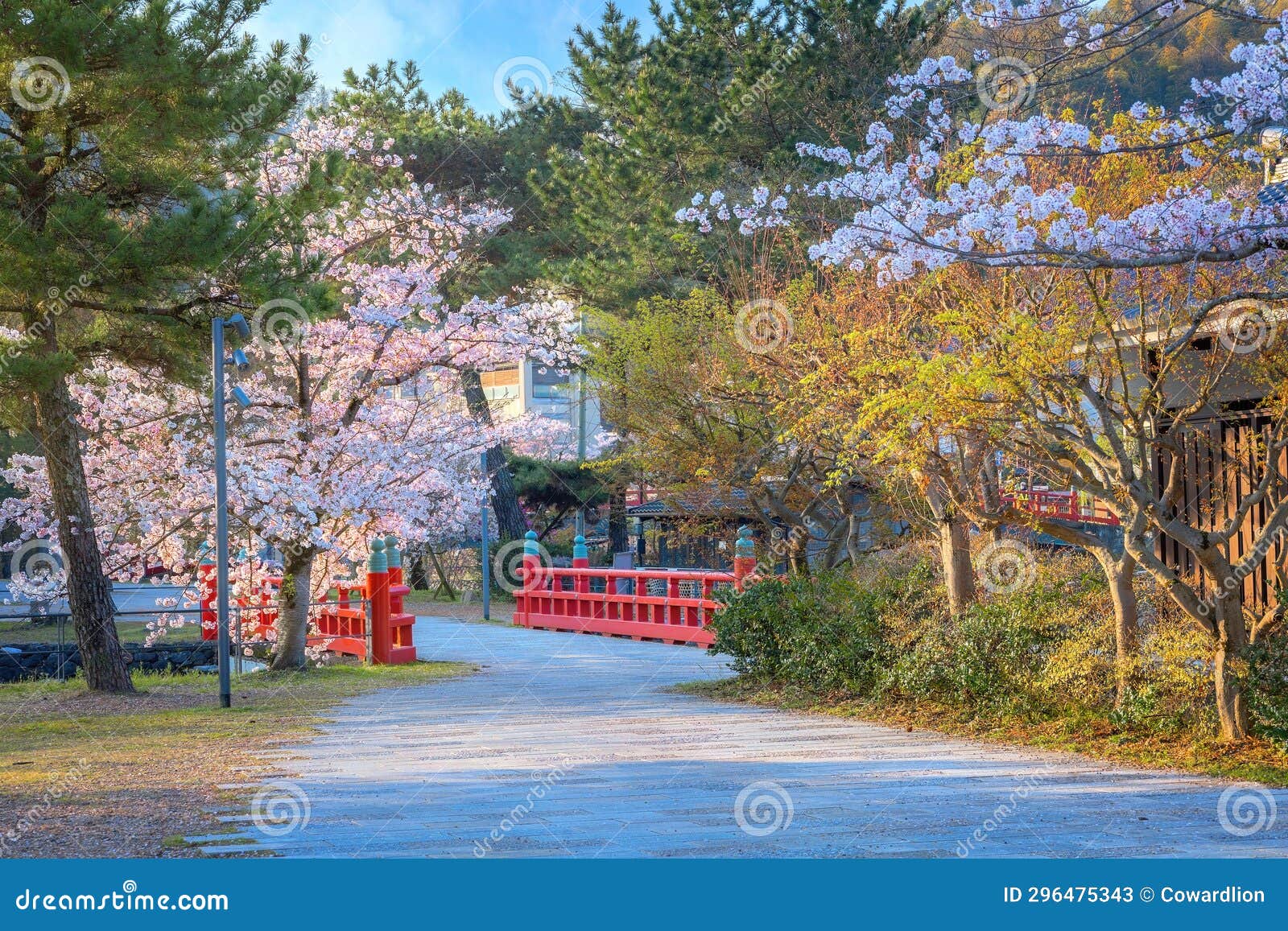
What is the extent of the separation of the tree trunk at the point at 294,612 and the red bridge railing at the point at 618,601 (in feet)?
19.2

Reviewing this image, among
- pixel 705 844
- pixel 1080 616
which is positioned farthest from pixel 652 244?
pixel 705 844

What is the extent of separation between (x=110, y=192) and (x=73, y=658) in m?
9.57

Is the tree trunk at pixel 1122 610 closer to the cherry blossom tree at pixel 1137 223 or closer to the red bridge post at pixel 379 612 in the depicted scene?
the cherry blossom tree at pixel 1137 223

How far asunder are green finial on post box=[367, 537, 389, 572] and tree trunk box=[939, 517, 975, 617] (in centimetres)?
875

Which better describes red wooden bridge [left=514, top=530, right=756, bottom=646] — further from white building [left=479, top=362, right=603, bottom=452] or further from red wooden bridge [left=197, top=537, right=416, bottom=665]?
white building [left=479, top=362, right=603, bottom=452]

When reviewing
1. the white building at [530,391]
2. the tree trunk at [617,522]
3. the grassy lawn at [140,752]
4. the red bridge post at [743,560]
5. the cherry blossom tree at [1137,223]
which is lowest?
the grassy lawn at [140,752]

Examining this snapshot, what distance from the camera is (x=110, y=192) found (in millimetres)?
11555

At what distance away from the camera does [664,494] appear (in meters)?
20.4

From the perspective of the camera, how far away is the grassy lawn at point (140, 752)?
573 centimetres

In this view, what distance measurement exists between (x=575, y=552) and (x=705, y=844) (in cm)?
1965

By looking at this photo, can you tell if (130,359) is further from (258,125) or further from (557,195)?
(557,195)

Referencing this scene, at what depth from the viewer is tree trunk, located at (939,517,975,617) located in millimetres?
10406

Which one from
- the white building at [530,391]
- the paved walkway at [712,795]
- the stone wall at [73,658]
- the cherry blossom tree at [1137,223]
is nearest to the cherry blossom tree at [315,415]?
the stone wall at [73,658]

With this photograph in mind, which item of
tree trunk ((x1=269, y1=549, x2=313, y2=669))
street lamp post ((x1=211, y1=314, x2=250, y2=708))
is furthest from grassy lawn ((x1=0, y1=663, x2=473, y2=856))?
tree trunk ((x1=269, y1=549, x2=313, y2=669))
